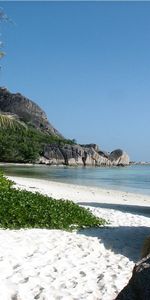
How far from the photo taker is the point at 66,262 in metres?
10.5

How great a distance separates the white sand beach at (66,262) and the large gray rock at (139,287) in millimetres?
3294

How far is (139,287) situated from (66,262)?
18.9 feet

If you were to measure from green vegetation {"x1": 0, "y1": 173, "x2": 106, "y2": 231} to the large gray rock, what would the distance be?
9435 millimetres

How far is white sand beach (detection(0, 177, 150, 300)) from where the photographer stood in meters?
8.37

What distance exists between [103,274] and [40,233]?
4104 mm

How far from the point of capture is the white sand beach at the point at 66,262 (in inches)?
329

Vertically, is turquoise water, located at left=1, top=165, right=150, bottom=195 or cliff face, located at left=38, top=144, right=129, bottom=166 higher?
cliff face, located at left=38, top=144, right=129, bottom=166

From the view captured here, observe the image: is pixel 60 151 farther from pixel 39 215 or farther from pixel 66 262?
pixel 66 262

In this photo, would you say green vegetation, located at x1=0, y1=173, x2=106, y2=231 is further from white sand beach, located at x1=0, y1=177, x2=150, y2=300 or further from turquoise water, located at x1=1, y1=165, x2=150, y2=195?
turquoise water, located at x1=1, y1=165, x2=150, y2=195

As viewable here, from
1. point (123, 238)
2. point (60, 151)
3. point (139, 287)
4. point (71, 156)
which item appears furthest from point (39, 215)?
point (71, 156)

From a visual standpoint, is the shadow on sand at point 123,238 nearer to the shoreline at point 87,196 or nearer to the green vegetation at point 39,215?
the green vegetation at point 39,215

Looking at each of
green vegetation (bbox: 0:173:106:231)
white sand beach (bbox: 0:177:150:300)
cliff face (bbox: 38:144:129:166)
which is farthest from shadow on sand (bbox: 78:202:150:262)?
cliff face (bbox: 38:144:129:166)

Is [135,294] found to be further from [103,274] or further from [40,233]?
[40,233]

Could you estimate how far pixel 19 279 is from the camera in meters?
8.84
